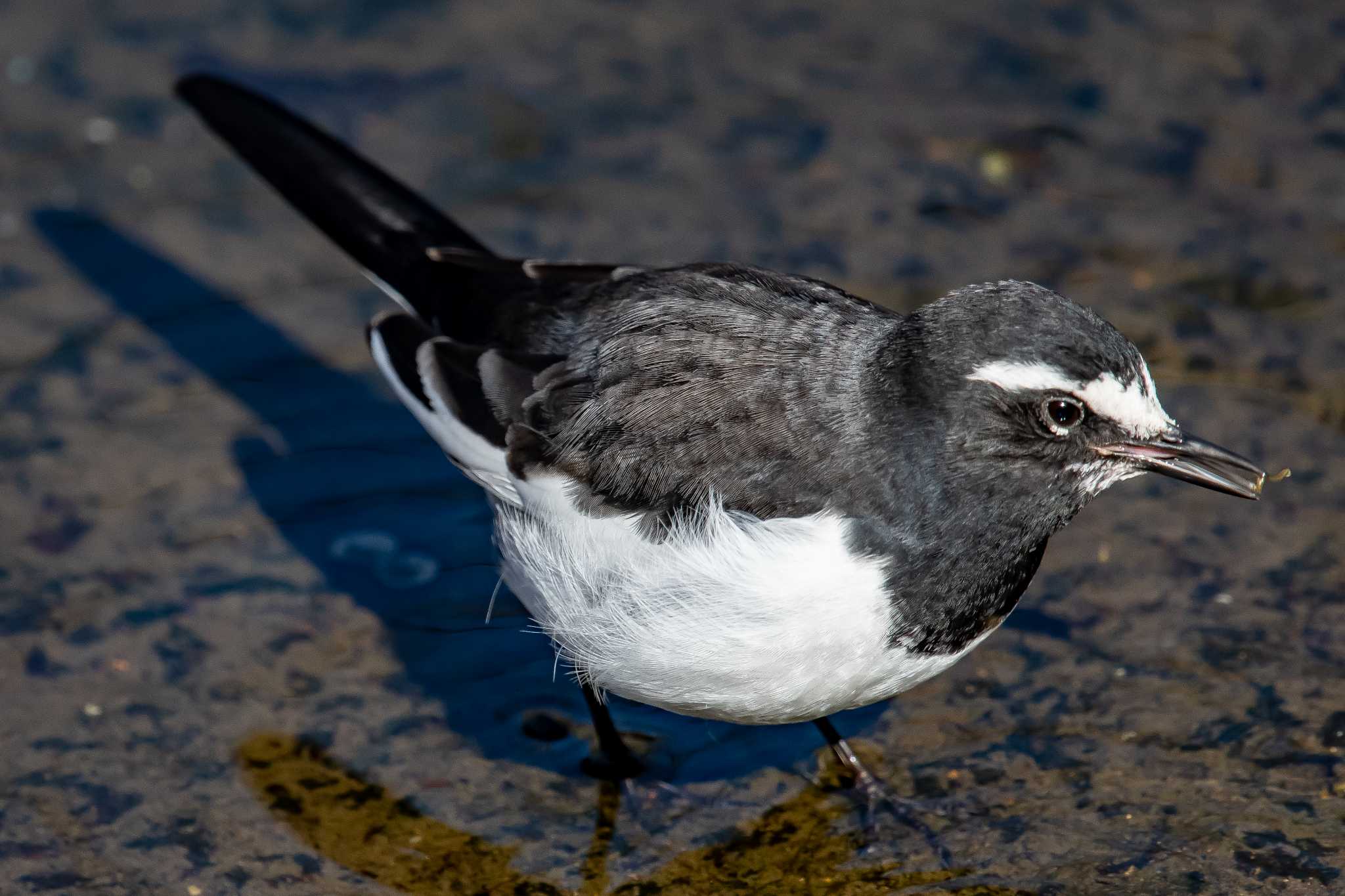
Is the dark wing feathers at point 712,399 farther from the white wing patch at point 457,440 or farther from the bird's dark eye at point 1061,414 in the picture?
A: the bird's dark eye at point 1061,414

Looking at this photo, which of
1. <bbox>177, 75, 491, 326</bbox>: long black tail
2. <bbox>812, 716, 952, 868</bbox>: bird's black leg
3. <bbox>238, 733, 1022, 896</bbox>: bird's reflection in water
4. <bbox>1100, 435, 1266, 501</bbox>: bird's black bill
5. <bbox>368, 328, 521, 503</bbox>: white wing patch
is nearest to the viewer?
<bbox>1100, 435, 1266, 501</bbox>: bird's black bill

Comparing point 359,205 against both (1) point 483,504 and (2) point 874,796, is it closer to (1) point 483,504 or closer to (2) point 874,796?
(1) point 483,504

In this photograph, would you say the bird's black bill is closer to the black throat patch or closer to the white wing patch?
the black throat patch

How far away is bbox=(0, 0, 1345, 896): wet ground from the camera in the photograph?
5184 millimetres

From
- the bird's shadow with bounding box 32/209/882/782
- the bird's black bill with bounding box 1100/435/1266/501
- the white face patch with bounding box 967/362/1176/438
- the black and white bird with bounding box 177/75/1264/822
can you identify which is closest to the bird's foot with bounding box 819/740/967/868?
the bird's shadow with bounding box 32/209/882/782

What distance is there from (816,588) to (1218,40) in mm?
6096

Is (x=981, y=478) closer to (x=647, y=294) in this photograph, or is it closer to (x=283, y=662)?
(x=647, y=294)

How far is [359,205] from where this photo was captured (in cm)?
616

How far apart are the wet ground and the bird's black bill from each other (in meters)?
1.15

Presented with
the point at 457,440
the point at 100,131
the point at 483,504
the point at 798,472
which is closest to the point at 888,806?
the point at 798,472

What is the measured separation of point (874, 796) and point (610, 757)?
3.15 ft

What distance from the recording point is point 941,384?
15.0 ft

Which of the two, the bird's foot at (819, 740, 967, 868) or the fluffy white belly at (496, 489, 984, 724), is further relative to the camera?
the bird's foot at (819, 740, 967, 868)

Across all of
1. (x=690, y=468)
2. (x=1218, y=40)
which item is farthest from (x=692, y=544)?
(x=1218, y=40)
